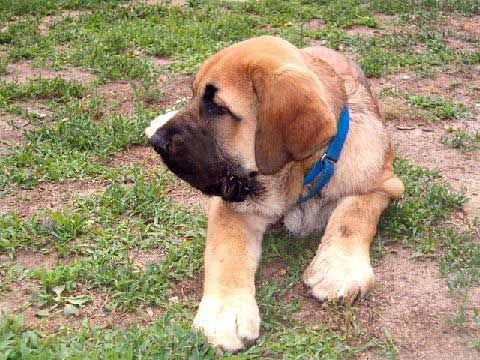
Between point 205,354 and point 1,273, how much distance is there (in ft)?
4.23

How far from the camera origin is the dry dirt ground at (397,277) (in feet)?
9.69

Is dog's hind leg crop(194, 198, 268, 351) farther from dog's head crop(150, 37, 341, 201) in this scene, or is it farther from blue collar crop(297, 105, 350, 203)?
blue collar crop(297, 105, 350, 203)

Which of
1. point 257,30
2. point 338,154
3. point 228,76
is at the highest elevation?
point 228,76

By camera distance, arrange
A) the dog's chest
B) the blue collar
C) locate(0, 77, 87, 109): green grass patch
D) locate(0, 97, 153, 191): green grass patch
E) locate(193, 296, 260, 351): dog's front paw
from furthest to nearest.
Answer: locate(0, 77, 87, 109): green grass patch → locate(0, 97, 153, 191): green grass patch → the dog's chest → the blue collar → locate(193, 296, 260, 351): dog's front paw

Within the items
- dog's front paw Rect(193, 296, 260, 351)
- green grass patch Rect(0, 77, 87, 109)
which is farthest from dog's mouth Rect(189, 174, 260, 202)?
green grass patch Rect(0, 77, 87, 109)

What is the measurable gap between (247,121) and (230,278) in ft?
2.63

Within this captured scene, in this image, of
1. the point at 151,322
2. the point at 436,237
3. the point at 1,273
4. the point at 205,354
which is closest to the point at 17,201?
the point at 1,273

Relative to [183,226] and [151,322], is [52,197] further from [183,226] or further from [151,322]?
[151,322]

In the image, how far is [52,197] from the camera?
425cm

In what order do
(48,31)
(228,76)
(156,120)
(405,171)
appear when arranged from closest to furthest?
(228,76)
(405,171)
(156,120)
(48,31)

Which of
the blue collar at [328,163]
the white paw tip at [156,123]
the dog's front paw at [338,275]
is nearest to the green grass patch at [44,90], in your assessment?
the white paw tip at [156,123]

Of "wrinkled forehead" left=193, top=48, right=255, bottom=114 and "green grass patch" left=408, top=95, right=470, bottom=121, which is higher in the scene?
"wrinkled forehead" left=193, top=48, right=255, bottom=114

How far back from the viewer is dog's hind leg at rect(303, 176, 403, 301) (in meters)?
3.18

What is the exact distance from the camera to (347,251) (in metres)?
3.35
